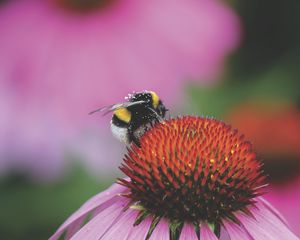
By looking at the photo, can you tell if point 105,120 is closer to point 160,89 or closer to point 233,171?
point 160,89

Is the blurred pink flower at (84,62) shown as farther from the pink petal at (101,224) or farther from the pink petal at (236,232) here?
the pink petal at (236,232)

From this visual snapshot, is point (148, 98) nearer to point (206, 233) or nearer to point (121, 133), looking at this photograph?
point (121, 133)

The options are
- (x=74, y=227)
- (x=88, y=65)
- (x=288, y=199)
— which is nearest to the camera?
(x=74, y=227)

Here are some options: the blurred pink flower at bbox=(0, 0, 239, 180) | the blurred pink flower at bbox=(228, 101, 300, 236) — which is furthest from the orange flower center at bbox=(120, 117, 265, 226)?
the blurred pink flower at bbox=(228, 101, 300, 236)

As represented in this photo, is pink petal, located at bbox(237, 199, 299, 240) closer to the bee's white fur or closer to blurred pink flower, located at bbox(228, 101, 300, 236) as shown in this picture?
the bee's white fur

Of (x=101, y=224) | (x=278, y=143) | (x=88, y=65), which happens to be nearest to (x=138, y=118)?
(x=88, y=65)

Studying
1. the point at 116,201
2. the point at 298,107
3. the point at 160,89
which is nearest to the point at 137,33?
the point at 160,89

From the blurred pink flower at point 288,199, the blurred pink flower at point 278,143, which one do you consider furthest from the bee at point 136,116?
the blurred pink flower at point 278,143
